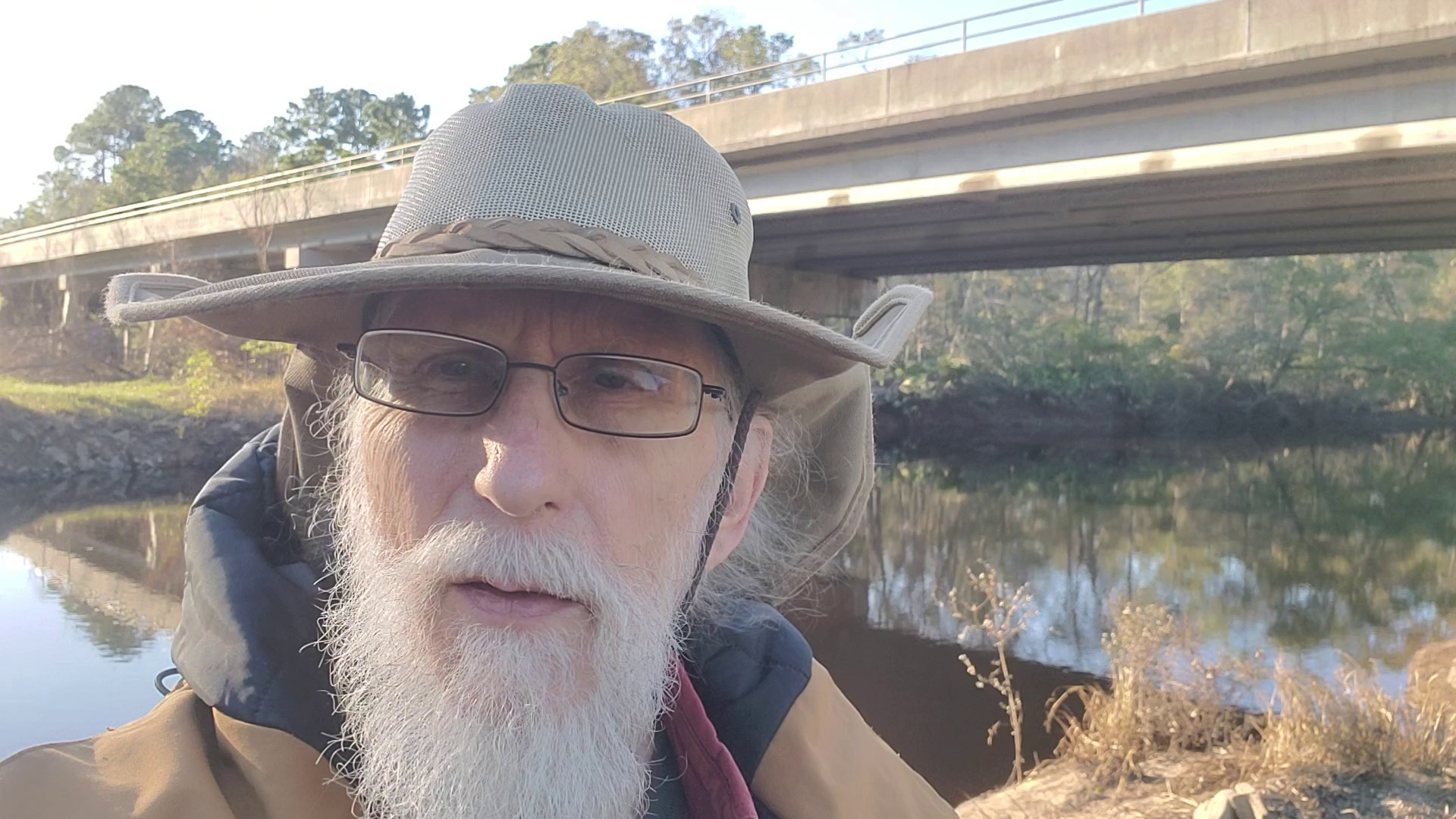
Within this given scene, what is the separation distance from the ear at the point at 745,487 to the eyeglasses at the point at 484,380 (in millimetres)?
330

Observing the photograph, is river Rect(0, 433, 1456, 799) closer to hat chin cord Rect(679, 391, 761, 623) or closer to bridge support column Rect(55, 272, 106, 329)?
hat chin cord Rect(679, 391, 761, 623)

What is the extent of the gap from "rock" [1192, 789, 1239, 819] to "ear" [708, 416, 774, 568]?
3.48m

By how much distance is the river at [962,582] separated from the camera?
22.7 feet

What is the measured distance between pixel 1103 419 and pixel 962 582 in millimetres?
22282

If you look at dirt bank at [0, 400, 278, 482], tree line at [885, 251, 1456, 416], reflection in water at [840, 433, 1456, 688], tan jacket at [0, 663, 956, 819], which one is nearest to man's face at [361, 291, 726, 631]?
tan jacket at [0, 663, 956, 819]

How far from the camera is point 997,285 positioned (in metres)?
40.0

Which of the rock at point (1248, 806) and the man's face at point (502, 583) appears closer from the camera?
the man's face at point (502, 583)

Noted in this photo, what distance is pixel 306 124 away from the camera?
5406 cm

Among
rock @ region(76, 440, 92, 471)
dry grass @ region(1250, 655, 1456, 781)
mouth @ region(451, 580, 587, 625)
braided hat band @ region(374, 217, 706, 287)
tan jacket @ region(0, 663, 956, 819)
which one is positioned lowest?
dry grass @ region(1250, 655, 1456, 781)

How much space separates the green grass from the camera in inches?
612

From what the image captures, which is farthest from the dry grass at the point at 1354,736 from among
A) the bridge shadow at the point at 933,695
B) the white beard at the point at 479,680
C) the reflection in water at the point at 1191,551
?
the white beard at the point at 479,680

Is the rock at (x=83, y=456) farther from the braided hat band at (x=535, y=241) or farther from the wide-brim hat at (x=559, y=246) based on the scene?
the braided hat band at (x=535, y=241)

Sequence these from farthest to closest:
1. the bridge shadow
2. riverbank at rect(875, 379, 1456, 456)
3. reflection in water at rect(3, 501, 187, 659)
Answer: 1. riverbank at rect(875, 379, 1456, 456)
2. reflection in water at rect(3, 501, 187, 659)
3. the bridge shadow

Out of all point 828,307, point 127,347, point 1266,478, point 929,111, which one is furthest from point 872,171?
point 127,347
